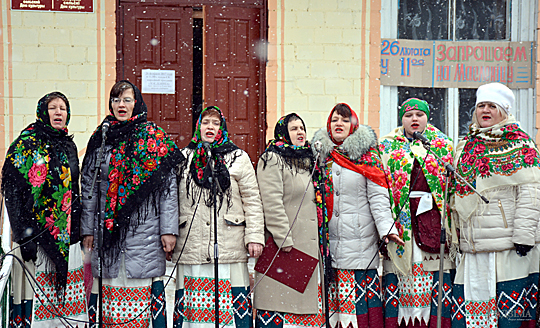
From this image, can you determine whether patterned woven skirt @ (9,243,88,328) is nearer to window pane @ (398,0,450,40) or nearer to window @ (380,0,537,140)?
window @ (380,0,537,140)

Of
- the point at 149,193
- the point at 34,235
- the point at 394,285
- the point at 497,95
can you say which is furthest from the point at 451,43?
the point at 34,235

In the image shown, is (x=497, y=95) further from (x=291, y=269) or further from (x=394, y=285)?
(x=291, y=269)

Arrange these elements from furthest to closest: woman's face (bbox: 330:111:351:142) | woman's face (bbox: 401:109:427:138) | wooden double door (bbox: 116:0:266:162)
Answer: wooden double door (bbox: 116:0:266:162), woman's face (bbox: 401:109:427:138), woman's face (bbox: 330:111:351:142)

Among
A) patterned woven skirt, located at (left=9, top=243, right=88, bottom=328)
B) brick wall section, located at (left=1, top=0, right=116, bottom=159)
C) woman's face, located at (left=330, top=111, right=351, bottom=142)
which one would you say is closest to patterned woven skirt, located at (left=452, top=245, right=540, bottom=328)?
woman's face, located at (left=330, top=111, right=351, bottom=142)

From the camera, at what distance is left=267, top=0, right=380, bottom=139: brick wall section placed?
700 centimetres

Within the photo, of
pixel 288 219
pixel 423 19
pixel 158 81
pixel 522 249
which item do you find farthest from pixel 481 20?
pixel 288 219

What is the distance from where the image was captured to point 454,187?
12.9ft

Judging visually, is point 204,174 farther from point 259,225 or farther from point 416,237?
point 416,237

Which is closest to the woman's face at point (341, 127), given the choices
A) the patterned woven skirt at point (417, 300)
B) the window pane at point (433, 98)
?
the patterned woven skirt at point (417, 300)

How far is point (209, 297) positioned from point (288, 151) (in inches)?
44.0

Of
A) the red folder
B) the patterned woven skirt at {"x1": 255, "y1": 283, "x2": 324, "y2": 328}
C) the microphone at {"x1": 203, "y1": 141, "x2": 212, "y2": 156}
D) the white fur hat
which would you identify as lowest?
the patterned woven skirt at {"x1": 255, "y1": 283, "x2": 324, "y2": 328}

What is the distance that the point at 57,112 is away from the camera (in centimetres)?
380

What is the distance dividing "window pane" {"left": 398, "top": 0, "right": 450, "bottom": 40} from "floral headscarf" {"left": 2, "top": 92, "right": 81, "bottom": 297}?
15.7ft

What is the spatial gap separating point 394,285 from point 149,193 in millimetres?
1863
